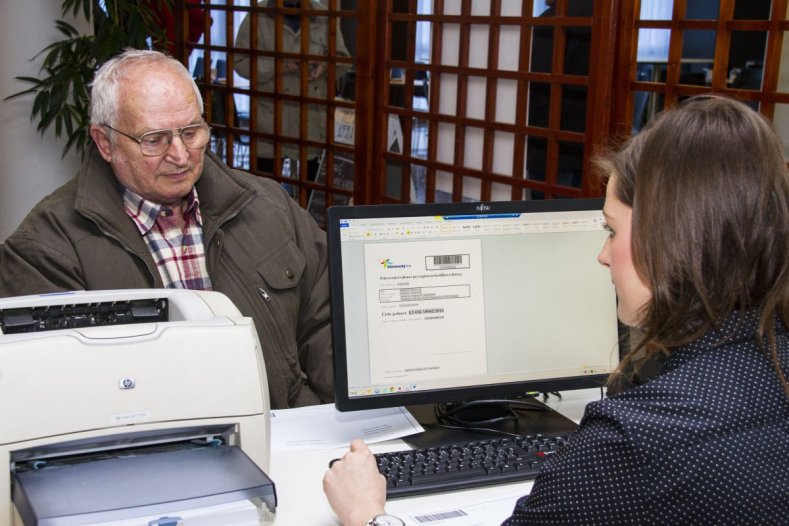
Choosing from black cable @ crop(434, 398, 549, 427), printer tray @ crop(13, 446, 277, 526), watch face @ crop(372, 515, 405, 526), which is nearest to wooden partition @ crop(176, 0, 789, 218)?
black cable @ crop(434, 398, 549, 427)

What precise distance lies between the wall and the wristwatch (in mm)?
3195

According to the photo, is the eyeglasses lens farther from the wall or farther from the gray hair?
the wall

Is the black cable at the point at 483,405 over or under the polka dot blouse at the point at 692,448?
under

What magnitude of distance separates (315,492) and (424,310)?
37 centimetres

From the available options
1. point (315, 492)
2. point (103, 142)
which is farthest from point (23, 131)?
point (315, 492)

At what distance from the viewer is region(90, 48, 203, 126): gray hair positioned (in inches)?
80.7

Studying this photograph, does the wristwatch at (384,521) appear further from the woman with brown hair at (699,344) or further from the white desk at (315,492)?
the woman with brown hair at (699,344)

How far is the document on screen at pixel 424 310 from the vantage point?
161 cm

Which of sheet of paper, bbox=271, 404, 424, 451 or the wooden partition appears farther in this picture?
the wooden partition

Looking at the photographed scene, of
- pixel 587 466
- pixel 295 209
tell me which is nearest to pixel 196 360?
pixel 587 466

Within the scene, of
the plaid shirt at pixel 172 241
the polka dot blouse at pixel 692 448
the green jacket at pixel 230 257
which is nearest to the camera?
the polka dot blouse at pixel 692 448

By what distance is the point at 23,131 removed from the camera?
3979mm

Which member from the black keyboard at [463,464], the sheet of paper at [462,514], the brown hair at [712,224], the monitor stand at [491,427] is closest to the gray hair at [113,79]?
the monitor stand at [491,427]

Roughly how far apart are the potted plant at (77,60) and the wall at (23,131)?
0.05 meters
